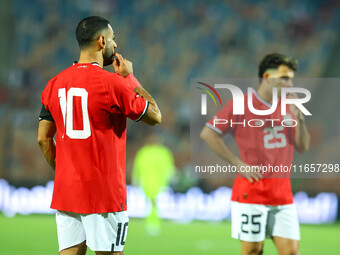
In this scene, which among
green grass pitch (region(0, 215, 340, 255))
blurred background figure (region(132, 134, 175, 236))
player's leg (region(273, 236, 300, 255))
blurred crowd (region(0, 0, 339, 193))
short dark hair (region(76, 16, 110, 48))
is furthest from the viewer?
blurred crowd (region(0, 0, 339, 193))

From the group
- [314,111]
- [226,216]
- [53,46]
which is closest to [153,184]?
[226,216]

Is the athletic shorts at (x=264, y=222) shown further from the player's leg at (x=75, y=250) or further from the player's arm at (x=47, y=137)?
the player's arm at (x=47, y=137)

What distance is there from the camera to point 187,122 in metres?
15.2

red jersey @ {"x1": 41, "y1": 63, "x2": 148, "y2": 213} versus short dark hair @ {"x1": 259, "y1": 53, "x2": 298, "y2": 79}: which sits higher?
short dark hair @ {"x1": 259, "y1": 53, "x2": 298, "y2": 79}

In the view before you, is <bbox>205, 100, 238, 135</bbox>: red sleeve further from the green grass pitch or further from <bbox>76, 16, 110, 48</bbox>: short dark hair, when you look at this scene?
the green grass pitch

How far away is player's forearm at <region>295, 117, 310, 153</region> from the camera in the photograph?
413 centimetres

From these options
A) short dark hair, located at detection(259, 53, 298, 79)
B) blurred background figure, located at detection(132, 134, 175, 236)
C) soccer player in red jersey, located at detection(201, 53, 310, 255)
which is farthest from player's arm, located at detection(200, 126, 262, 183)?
blurred background figure, located at detection(132, 134, 175, 236)

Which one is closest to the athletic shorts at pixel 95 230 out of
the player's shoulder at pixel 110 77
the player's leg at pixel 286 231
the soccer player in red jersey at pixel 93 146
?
the soccer player in red jersey at pixel 93 146

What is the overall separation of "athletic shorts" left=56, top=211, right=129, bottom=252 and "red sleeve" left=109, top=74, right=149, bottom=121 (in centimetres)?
58

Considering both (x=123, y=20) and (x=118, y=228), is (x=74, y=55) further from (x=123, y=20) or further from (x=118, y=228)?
(x=118, y=228)

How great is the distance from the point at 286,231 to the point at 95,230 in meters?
1.71

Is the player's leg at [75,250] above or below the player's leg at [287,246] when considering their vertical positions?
above

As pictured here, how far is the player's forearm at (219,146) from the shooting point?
163 inches

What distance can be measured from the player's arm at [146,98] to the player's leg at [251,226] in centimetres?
143
